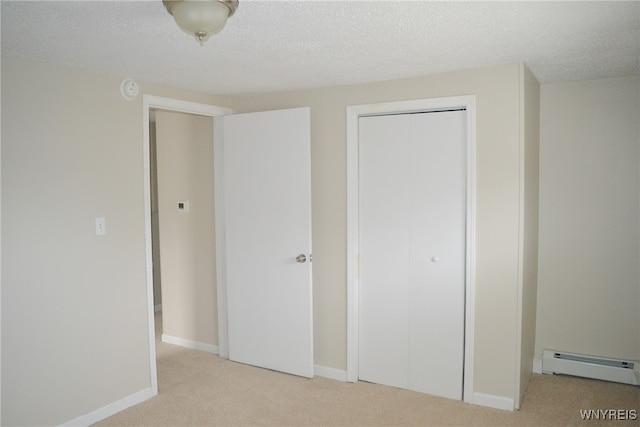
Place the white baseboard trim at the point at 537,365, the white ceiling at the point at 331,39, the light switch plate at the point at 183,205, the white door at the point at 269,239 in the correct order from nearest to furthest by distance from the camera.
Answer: the white ceiling at the point at 331,39 → the white door at the point at 269,239 → the white baseboard trim at the point at 537,365 → the light switch plate at the point at 183,205

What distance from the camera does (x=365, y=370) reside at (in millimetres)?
3605

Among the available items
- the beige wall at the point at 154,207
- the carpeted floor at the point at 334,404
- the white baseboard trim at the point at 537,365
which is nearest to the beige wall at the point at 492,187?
the carpeted floor at the point at 334,404

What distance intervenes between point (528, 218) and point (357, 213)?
1171 mm

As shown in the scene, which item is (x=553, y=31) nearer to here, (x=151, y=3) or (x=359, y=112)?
(x=359, y=112)

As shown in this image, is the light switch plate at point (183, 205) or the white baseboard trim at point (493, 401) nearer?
the white baseboard trim at point (493, 401)

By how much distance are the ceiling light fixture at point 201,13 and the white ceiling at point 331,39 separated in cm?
14

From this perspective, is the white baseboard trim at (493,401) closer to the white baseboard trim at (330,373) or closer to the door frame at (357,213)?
the door frame at (357,213)

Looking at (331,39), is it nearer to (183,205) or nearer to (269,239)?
(269,239)

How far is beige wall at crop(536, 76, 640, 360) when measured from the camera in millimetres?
3502

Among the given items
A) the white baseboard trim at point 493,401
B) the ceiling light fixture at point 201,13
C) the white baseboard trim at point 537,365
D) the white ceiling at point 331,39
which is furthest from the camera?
the white baseboard trim at point 537,365

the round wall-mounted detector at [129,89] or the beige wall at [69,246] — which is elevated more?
the round wall-mounted detector at [129,89]

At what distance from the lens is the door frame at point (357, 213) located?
10.3 ft

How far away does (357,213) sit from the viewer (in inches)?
140

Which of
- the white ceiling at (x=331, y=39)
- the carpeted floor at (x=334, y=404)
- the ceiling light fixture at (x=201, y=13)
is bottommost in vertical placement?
the carpeted floor at (x=334, y=404)
